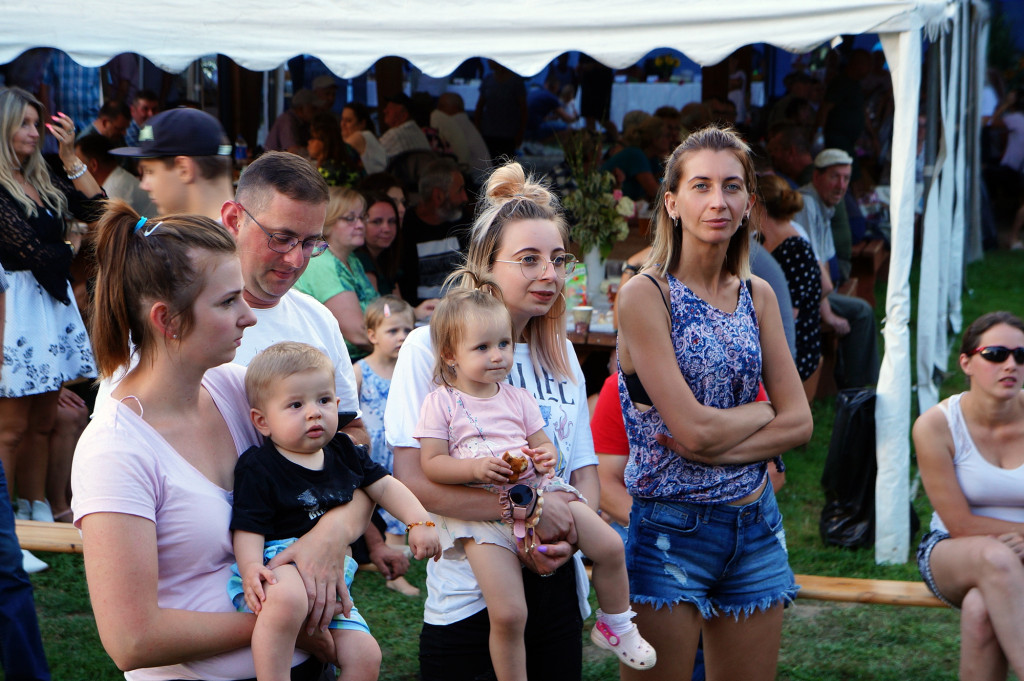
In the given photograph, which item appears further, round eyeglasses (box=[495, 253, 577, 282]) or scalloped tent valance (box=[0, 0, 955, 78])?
scalloped tent valance (box=[0, 0, 955, 78])

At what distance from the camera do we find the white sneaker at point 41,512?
5031mm

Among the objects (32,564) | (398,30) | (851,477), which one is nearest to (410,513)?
(32,564)

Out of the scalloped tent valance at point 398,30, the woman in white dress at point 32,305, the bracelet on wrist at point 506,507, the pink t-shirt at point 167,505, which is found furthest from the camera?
the scalloped tent valance at point 398,30

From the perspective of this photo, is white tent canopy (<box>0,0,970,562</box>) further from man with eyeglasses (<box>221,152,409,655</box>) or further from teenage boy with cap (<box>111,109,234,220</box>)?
man with eyeglasses (<box>221,152,409,655</box>)

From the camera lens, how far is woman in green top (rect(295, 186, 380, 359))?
5.09 metres

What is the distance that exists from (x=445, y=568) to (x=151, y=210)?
4531 millimetres

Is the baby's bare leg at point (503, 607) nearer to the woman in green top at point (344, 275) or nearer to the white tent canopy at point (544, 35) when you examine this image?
the woman in green top at point (344, 275)

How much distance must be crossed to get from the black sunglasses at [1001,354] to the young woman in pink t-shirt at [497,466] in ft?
6.50

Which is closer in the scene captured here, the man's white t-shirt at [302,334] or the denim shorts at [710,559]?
the man's white t-shirt at [302,334]

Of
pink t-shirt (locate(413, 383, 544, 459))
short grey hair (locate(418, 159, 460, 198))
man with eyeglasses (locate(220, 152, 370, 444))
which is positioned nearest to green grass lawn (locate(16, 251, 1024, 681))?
pink t-shirt (locate(413, 383, 544, 459))

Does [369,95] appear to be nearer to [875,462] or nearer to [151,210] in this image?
[151,210]

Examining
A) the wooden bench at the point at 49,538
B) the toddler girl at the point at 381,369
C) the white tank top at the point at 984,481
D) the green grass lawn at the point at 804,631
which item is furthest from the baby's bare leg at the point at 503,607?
the toddler girl at the point at 381,369

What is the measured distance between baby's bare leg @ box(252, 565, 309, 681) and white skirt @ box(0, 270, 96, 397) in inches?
131

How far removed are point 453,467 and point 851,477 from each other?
3.36m
